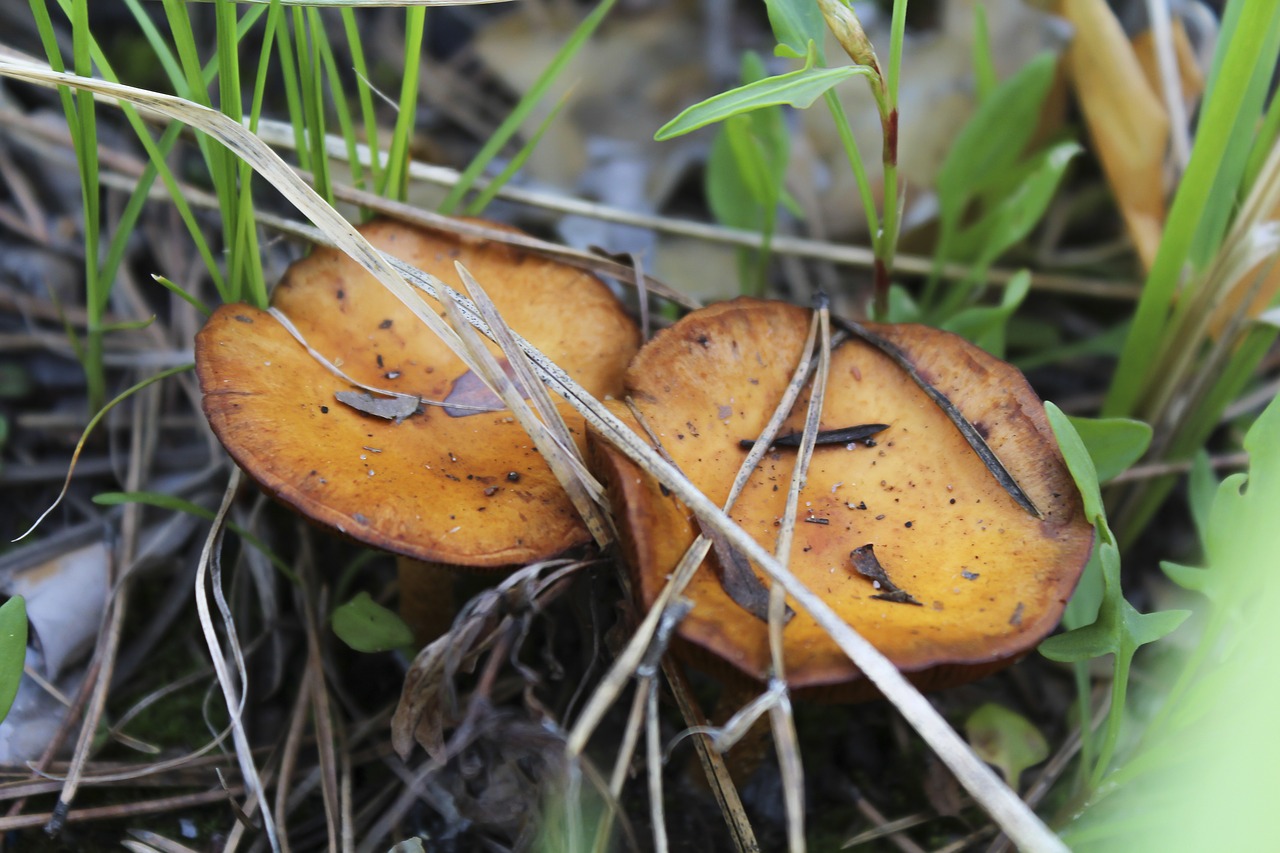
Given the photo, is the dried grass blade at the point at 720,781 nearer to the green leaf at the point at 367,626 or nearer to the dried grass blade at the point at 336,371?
the green leaf at the point at 367,626

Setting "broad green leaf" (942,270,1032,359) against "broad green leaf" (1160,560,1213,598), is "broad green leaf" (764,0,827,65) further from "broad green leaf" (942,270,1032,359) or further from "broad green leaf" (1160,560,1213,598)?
"broad green leaf" (1160,560,1213,598)

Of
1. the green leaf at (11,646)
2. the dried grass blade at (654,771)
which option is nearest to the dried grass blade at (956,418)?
the dried grass blade at (654,771)

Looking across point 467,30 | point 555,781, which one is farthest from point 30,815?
point 467,30

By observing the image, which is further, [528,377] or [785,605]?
[528,377]

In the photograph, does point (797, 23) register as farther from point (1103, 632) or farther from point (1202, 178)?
point (1103, 632)

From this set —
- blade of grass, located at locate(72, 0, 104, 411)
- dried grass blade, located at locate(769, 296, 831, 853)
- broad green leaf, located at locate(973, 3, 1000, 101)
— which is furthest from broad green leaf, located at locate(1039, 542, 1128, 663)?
blade of grass, located at locate(72, 0, 104, 411)

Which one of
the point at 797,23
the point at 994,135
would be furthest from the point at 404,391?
the point at 994,135
